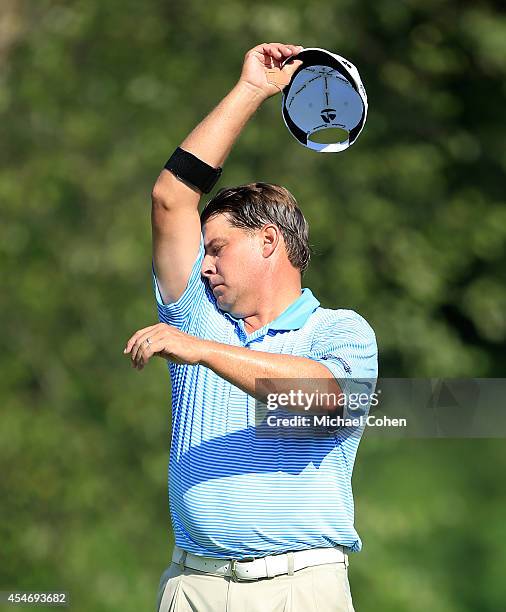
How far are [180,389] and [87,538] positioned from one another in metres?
5.54

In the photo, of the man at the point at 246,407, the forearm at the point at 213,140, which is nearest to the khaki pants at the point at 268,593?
the man at the point at 246,407

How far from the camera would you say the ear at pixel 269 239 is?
3293 millimetres

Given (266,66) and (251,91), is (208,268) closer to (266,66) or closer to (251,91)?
(251,91)

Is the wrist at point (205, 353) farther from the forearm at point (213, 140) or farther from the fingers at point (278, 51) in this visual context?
the fingers at point (278, 51)

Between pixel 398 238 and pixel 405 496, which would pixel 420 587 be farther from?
pixel 398 238

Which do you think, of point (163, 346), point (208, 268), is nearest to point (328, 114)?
point (208, 268)

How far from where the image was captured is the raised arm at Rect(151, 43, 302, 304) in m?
3.16

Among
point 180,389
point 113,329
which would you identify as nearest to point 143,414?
point 113,329

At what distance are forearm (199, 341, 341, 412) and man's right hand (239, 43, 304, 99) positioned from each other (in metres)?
0.92

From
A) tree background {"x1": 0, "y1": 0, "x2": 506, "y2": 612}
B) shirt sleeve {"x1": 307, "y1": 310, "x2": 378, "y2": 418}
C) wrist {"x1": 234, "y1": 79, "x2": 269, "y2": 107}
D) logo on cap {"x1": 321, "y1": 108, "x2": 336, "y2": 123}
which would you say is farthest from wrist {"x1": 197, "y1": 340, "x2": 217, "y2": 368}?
tree background {"x1": 0, "y1": 0, "x2": 506, "y2": 612}

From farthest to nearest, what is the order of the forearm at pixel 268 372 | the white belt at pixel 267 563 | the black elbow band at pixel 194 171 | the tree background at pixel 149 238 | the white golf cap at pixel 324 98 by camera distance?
the tree background at pixel 149 238 < the white golf cap at pixel 324 98 < the black elbow band at pixel 194 171 < the white belt at pixel 267 563 < the forearm at pixel 268 372

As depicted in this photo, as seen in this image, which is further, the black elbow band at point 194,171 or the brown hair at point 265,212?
the brown hair at point 265,212

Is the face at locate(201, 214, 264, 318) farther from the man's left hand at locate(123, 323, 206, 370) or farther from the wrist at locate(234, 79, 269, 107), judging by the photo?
the man's left hand at locate(123, 323, 206, 370)

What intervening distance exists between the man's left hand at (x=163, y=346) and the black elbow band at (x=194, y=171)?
2.05 ft
